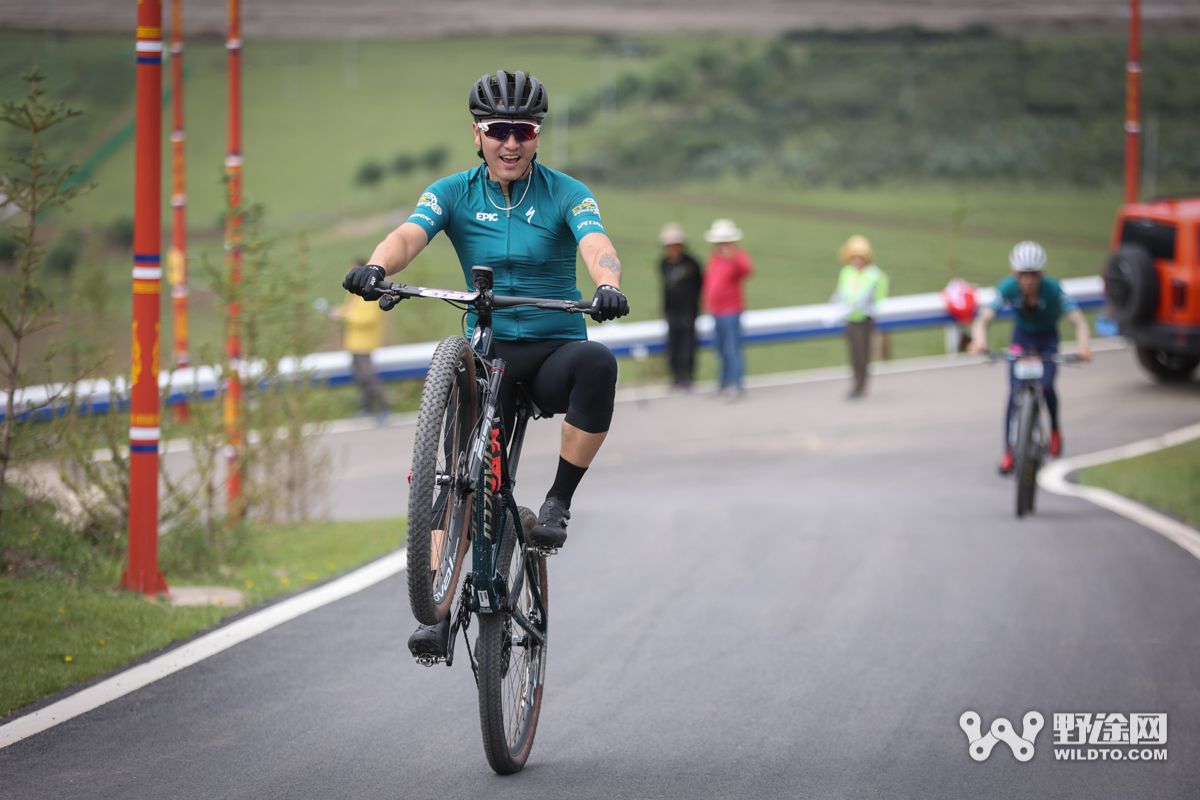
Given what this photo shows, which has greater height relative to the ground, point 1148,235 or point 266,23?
point 266,23

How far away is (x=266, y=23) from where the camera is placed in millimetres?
44000

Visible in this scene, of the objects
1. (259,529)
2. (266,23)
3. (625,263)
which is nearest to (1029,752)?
(259,529)

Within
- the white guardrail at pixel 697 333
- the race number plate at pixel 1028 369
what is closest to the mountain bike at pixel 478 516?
the race number plate at pixel 1028 369

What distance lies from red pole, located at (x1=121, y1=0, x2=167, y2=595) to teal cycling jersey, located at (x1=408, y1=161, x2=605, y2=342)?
309 centimetres

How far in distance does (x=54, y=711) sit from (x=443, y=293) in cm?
255

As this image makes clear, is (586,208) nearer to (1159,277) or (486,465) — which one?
(486,465)

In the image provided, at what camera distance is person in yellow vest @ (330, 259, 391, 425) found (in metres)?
18.9

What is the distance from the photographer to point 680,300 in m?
19.9

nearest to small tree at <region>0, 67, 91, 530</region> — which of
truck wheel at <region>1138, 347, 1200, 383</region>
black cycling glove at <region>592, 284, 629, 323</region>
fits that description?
black cycling glove at <region>592, 284, 629, 323</region>

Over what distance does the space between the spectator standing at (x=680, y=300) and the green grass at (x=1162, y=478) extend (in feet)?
24.1

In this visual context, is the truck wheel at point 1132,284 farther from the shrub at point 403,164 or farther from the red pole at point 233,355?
the shrub at point 403,164

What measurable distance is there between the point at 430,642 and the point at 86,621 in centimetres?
296

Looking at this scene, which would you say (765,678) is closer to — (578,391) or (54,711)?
(578,391)

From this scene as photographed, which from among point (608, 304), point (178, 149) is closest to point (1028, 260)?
point (608, 304)
